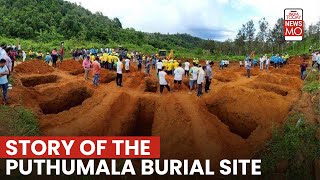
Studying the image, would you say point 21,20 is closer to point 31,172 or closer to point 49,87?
point 49,87

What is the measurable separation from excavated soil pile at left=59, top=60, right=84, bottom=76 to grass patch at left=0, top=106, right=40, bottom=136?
12866 mm

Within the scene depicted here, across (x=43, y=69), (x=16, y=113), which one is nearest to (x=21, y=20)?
A: (x=43, y=69)

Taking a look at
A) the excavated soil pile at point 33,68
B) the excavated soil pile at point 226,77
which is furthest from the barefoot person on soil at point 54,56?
the excavated soil pile at point 226,77

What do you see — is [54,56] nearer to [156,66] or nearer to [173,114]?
[156,66]

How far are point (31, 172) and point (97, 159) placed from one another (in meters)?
2.10

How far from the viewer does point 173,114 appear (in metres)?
16.5

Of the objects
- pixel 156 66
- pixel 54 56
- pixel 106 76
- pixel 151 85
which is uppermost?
pixel 54 56

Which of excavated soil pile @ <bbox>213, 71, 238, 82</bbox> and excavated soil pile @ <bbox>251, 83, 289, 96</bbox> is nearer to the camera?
excavated soil pile @ <bbox>251, 83, 289, 96</bbox>

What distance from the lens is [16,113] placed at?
Answer: 1412 cm

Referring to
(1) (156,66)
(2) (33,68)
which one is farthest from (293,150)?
(1) (156,66)

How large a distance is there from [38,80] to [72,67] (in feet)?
18.0

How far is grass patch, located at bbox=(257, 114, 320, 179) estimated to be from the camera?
40.6 feet

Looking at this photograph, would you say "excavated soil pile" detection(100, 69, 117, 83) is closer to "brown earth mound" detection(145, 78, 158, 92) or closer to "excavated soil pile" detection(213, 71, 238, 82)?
"brown earth mound" detection(145, 78, 158, 92)

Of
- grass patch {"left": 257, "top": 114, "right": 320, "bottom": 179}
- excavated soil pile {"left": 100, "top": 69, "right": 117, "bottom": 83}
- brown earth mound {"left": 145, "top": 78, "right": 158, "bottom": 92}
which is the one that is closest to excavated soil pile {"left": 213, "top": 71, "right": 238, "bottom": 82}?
brown earth mound {"left": 145, "top": 78, "right": 158, "bottom": 92}
